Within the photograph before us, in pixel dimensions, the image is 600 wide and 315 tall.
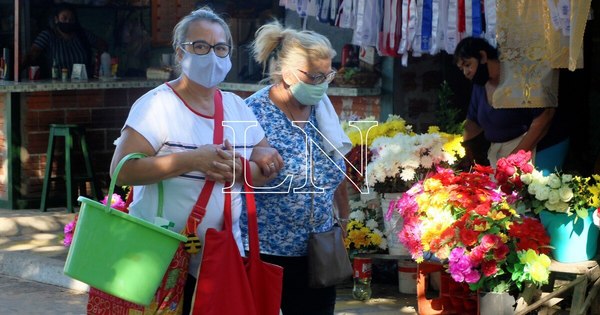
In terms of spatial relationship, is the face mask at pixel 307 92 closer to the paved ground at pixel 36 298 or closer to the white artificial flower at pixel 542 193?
the white artificial flower at pixel 542 193

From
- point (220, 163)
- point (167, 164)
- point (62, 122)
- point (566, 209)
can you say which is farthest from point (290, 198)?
point (62, 122)

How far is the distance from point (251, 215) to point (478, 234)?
2.23 meters

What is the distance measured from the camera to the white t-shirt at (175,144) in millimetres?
4305

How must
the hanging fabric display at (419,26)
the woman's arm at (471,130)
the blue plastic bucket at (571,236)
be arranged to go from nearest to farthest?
the blue plastic bucket at (571,236) < the woman's arm at (471,130) < the hanging fabric display at (419,26)

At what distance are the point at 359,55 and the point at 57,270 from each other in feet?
9.96

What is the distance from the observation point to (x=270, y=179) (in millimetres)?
4598

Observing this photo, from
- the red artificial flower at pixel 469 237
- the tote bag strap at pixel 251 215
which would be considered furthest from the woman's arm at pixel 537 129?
the tote bag strap at pixel 251 215

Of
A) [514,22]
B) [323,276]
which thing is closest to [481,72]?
[514,22]

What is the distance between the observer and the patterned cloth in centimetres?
426

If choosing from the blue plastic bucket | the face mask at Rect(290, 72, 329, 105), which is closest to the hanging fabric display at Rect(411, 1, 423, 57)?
the blue plastic bucket

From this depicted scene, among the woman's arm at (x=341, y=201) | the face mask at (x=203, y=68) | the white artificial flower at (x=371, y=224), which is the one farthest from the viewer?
the white artificial flower at (x=371, y=224)

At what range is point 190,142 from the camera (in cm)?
436

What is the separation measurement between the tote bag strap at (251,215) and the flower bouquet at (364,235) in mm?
3386

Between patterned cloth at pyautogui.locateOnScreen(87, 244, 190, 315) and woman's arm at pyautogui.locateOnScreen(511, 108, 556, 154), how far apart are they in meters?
3.96
